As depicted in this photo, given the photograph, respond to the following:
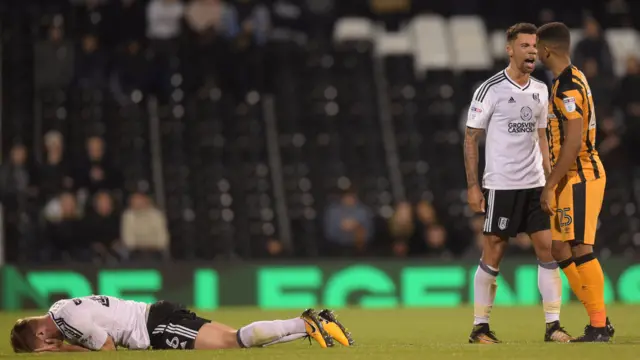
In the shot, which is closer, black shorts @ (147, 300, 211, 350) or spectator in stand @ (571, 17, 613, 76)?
black shorts @ (147, 300, 211, 350)

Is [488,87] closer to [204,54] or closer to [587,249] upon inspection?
[587,249]

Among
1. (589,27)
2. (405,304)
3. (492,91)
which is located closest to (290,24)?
(589,27)

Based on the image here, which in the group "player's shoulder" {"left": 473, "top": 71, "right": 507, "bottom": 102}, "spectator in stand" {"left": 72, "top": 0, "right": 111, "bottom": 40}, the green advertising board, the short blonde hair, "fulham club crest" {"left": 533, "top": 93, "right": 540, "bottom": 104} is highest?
"spectator in stand" {"left": 72, "top": 0, "right": 111, "bottom": 40}

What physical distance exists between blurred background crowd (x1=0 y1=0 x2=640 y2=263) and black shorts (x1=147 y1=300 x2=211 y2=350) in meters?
7.12

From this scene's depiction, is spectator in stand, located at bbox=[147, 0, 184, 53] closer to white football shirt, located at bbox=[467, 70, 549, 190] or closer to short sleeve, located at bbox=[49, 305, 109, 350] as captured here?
white football shirt, located at bbox=[467, 70, 549, 190]

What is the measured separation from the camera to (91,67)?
17.8 metres

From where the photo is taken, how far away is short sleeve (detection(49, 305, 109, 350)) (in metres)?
8.23

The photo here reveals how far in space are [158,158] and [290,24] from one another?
3499 mm

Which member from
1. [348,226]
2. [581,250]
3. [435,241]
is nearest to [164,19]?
[348,226]

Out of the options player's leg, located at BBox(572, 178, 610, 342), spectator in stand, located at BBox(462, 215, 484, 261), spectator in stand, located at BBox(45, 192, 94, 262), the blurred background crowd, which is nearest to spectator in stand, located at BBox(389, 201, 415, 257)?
the blurred background crowd

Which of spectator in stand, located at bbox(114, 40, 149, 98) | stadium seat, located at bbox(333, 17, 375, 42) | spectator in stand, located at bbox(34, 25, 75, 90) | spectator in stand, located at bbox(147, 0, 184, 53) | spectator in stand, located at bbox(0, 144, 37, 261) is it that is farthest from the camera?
stadium seat, located at bbox(333, 17, 375, 42)

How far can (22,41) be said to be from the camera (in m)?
18.1

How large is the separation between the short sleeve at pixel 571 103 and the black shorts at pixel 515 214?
1.87ft

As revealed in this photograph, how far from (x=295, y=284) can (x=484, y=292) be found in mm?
6743
